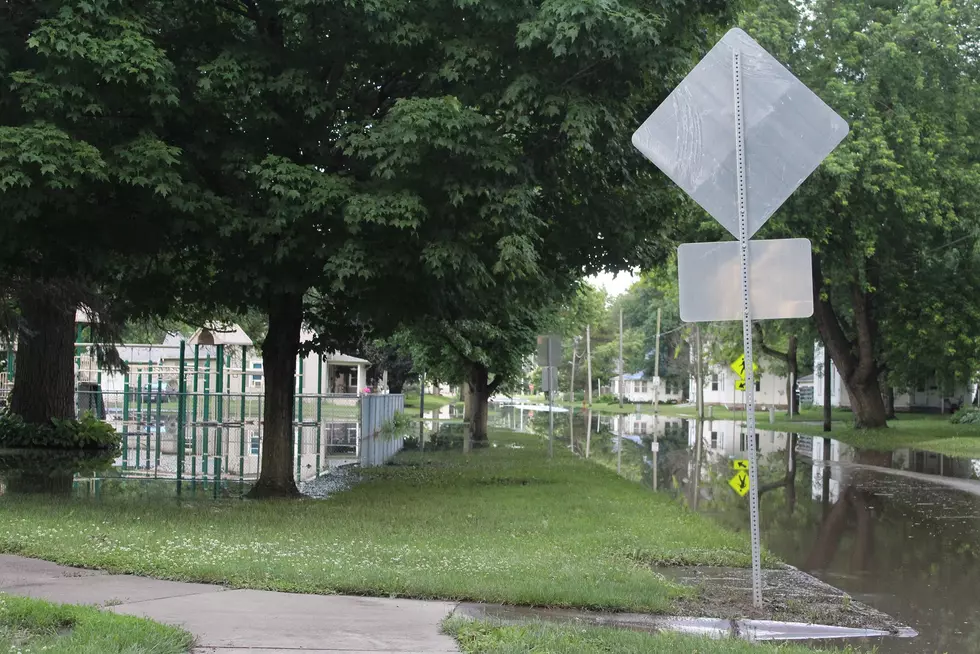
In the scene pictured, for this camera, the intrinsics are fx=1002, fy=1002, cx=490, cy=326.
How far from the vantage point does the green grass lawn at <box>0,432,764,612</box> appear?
798cm

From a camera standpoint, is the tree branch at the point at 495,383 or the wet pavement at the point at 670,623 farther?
the tree branch at the point at 495,383

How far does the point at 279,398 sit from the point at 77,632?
9942 millimetres

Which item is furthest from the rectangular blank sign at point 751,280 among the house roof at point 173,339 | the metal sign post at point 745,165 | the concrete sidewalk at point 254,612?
the house roof at point 173,339

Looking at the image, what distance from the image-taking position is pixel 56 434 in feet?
81.6

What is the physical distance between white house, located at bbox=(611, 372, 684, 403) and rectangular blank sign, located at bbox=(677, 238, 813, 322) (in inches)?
4100

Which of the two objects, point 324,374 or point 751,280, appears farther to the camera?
point 324,374

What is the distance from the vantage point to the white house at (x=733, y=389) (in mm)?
84188

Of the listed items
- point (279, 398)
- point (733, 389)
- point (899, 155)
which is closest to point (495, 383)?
point (899, 155)

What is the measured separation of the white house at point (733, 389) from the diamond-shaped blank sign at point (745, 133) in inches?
2944

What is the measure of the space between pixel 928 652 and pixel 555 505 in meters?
7.74

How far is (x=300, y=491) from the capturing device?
16.6 meters

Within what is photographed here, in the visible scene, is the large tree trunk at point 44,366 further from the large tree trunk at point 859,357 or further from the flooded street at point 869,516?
the large tree trunk at point 859,357

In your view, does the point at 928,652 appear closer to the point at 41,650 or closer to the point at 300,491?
the point at 41,650

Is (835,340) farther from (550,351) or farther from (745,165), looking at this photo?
(745,165)
